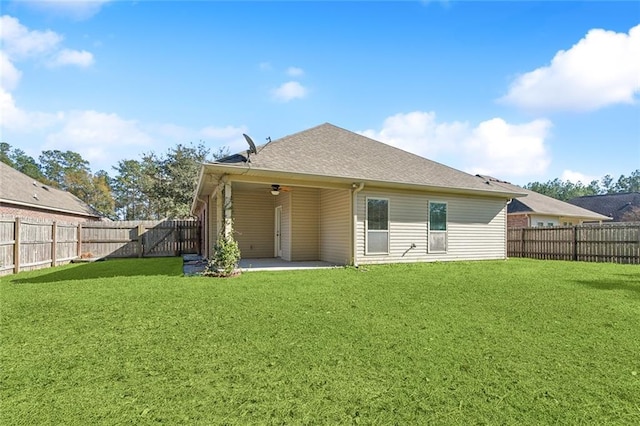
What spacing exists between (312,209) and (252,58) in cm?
535

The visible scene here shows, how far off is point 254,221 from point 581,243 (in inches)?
510

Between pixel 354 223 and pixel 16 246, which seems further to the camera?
pixel 354 223

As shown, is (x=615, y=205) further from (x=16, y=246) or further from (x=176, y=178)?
(x=16, y=246)

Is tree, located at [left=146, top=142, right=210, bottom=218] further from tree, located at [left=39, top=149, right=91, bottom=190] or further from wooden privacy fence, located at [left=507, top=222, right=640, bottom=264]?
tree, located at [left=39, top=149, right=91, bottom=190]

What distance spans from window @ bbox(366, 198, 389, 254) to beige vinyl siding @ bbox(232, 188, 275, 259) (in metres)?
4.54

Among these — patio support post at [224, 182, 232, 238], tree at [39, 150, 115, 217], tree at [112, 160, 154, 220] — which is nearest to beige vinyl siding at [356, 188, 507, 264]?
patio support post at [224, 182, 232, 238]

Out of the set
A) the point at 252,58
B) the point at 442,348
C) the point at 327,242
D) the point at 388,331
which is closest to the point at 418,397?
the point at 442,348

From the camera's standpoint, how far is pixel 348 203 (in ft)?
34.0

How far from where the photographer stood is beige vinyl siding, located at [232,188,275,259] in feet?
42.4

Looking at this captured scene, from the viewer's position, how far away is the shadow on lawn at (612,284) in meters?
7.06

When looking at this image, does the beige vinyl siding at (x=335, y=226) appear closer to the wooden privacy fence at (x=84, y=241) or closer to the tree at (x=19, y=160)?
the wooden privacy fence at (x=84, y=241)

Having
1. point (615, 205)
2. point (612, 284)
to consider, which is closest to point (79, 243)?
point (612, 284)

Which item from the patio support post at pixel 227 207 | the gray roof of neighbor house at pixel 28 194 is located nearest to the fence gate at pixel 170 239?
the gray roof of neighbor house at pixel 28 194

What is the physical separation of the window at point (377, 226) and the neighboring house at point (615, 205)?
27.3 meters
